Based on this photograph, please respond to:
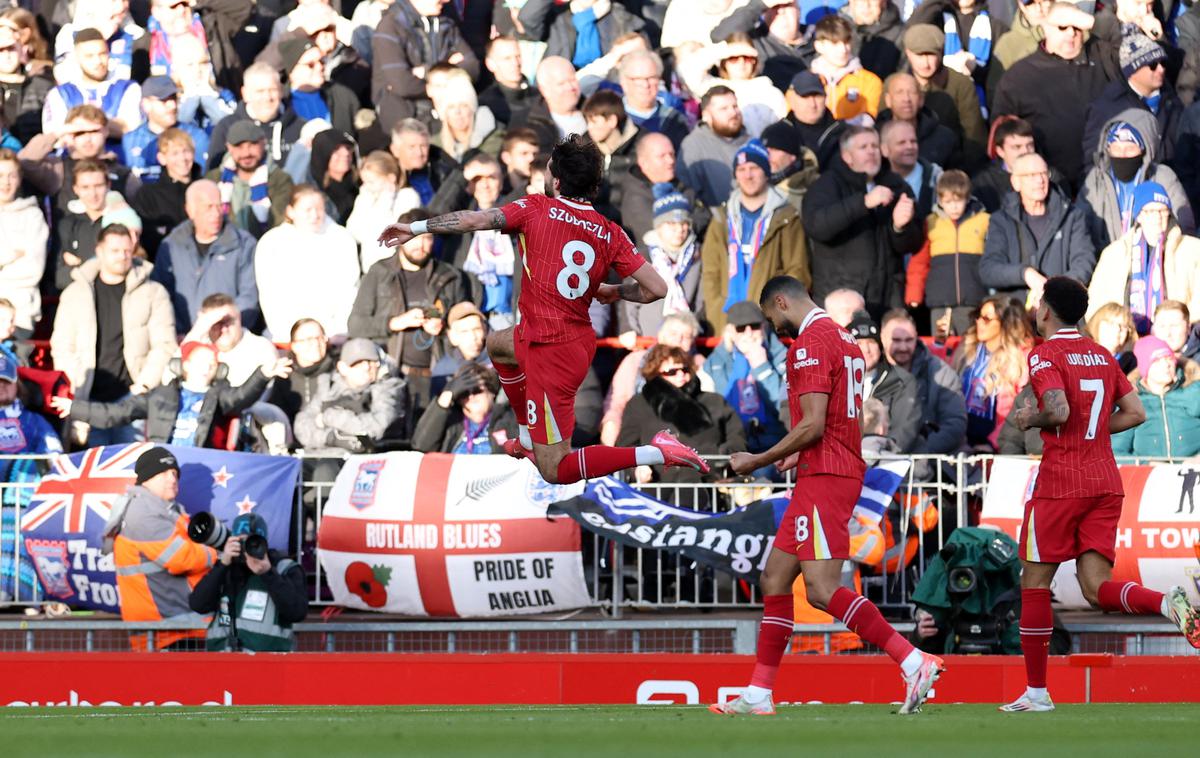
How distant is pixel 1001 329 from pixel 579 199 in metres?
5.66

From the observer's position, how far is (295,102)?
1870cm

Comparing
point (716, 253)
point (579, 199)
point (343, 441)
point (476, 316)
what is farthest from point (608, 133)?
point (579, 199)

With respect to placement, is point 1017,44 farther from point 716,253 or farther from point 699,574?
point 699,574

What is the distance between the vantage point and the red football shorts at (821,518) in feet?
33.9

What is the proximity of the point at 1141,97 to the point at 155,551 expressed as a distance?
9373mm

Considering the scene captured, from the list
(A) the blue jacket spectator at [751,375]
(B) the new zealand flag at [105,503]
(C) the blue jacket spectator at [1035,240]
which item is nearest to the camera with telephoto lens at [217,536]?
(B) the new zealand flag at [105,503]

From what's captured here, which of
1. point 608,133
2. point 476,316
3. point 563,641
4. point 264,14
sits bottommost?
point 563,641

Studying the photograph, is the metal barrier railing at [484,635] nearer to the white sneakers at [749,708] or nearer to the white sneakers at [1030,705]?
the white sneakers at [1030,705]

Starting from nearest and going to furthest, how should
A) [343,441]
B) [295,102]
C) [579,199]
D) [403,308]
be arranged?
[579,199] → [343,441] → [403,308] → [295,102]

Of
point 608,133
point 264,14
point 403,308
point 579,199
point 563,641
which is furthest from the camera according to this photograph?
point 264,14

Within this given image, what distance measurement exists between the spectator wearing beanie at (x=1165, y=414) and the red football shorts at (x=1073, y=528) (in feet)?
12.9

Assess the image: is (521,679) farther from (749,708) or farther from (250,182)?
(250,182)

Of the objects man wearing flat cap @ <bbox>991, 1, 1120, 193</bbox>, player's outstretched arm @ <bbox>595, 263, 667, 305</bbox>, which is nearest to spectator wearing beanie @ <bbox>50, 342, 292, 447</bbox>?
player's outstretched arm @ <bbox>595, 263, 667, 305</bbox>

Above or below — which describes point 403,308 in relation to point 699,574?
above
